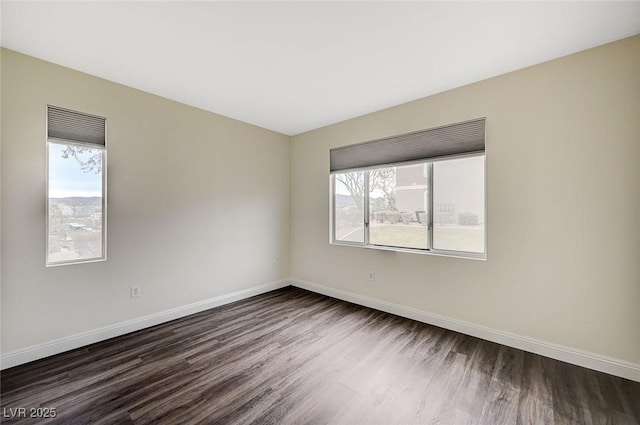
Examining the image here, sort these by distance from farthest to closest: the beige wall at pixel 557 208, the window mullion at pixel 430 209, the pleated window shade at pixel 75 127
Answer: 1. the window mullion at pixel 430 209
2. the pleated window shade at pixel 75 127
3. the beige wall at pixel 557 208

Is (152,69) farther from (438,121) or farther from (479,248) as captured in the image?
(479,248)

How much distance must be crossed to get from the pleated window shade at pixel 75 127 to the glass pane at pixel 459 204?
3.61 meters

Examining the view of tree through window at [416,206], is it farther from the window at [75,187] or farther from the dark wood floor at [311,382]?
the window at [75,187]

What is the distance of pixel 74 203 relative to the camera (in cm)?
246

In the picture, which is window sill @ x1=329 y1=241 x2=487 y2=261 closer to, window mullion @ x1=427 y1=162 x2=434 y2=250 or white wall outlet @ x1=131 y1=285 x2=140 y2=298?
window mullion @ x1=427 y1=162 x2=434 y2=250

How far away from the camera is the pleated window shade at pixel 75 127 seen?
7.69 ft

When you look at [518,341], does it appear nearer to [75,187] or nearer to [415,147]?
[415,147]

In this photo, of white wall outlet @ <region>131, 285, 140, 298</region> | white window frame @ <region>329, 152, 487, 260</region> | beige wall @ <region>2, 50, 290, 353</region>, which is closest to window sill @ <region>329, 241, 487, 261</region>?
white window frame @ <region>329, 152, 487, 260</region>

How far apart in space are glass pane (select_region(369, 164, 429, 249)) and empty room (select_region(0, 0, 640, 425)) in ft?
0.09

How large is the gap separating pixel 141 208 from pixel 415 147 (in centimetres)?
322

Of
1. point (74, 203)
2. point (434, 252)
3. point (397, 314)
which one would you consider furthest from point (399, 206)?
point (74, 203)

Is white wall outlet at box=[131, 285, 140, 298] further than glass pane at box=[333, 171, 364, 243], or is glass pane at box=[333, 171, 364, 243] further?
glass pane at box=[333, 171, 364, 243]

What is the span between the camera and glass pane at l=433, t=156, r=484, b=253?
2727 millimetres

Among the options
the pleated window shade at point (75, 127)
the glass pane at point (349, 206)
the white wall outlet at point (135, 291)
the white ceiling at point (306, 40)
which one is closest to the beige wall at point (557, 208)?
the white ceiling at point (306, 40)
